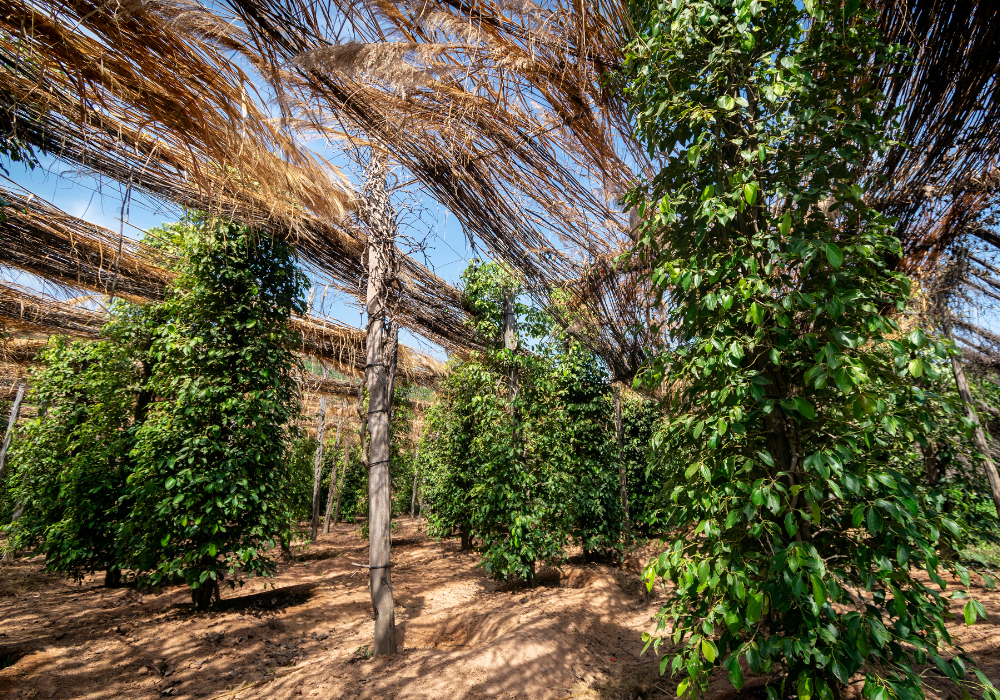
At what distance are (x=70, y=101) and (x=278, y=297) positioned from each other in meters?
3.12

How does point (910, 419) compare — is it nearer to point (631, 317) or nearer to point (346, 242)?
point (631, 317)

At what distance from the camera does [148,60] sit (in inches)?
80.3

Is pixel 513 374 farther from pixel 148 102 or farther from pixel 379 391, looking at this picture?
pixel 148 102

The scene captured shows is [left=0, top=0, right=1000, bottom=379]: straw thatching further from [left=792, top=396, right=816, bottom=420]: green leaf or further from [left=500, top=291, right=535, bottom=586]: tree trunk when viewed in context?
[left=500, top=291, right=535, bottom=586]: tree trunk

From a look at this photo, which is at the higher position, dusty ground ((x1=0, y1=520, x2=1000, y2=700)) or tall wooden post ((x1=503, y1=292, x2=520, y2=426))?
tall wooden post ((x1=503, y1=292, x2=520, y2=426))

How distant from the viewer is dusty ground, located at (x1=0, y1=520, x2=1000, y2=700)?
314 centimetres

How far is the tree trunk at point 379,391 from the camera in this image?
365 centimetres

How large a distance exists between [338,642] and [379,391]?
266 cm

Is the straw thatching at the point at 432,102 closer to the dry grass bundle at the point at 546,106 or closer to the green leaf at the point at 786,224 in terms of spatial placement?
the dry grass bundle at the point at 546,106

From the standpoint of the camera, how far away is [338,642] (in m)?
4.43

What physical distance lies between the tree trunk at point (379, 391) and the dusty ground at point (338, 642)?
45 centimetres

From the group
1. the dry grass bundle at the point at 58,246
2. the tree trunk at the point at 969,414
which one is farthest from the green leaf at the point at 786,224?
the tree trunk at the point at 969,414

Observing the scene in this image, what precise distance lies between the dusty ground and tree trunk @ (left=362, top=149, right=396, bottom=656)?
1.47 feet

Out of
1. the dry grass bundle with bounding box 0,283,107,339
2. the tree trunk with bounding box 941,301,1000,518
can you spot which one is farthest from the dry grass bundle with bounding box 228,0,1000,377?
the dry grass bundle with bounding box 0,283,107,339
